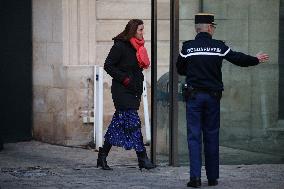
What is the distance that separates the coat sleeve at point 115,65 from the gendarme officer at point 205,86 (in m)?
1.15

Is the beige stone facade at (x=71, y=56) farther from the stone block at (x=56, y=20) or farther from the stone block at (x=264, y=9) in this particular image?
the stone block at (x=264, y=9)

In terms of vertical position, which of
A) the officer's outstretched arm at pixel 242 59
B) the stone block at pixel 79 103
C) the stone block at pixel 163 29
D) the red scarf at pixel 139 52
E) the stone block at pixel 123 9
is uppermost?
the stone block at pixel 123 9

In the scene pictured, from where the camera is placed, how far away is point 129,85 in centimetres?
1098

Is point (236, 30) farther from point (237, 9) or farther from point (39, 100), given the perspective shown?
point (39, 100)

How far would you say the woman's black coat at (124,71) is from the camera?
11.0 metres

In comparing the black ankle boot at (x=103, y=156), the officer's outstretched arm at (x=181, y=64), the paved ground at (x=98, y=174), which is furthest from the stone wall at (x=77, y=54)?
the officer's outstretched arm at (x=181, y=64)

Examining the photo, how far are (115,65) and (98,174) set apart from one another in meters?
1.26

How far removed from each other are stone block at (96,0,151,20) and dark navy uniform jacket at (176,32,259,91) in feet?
13.3

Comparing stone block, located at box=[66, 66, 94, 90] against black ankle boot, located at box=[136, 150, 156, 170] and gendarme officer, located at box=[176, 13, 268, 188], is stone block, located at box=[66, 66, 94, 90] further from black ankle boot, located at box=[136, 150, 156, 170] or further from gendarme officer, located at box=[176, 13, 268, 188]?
gendarme officer, located at box=[176, 13, 268, 188]

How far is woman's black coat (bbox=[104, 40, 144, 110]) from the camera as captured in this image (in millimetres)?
10984

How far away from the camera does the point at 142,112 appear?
45.0 feet

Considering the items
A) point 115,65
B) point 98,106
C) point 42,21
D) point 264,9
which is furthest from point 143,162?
point 42,21

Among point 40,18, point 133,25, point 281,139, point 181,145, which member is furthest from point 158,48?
point 40,18

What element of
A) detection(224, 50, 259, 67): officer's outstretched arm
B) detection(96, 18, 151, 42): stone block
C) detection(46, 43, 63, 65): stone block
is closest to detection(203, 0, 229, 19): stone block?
detection(224, 50, 259, 67): officer's outstretched arm
